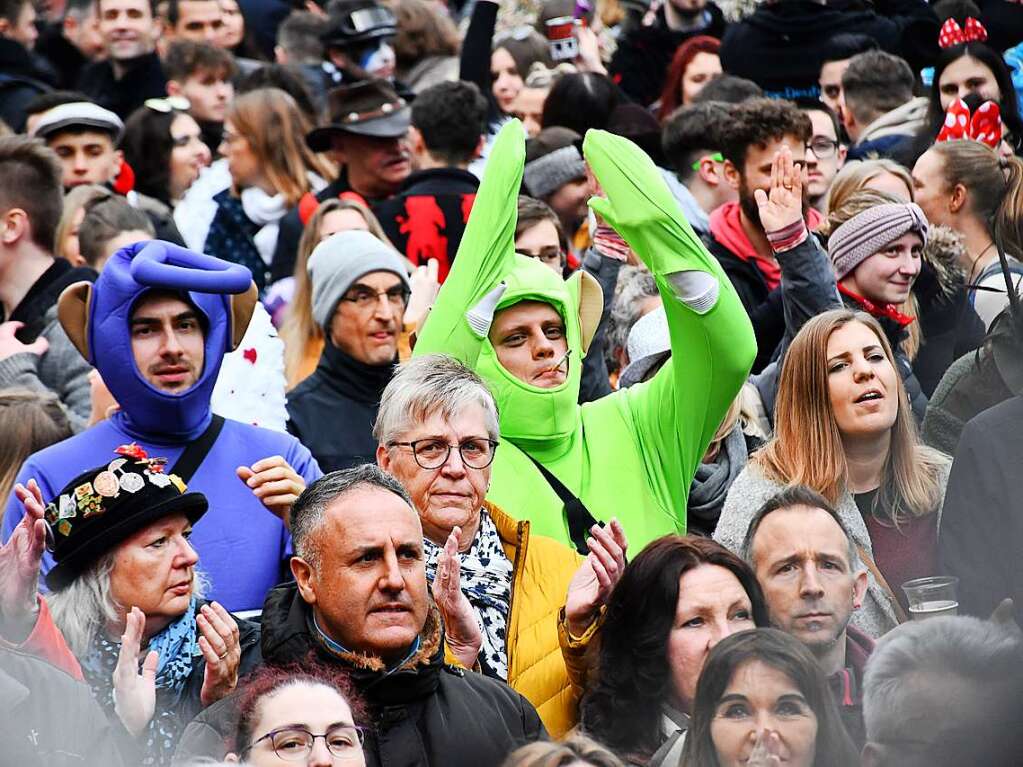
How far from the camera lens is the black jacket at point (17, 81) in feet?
32.4

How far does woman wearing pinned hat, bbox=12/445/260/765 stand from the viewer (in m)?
4.48

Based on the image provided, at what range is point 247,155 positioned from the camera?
849cm

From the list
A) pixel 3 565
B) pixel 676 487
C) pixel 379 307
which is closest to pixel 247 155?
pixel 379 307

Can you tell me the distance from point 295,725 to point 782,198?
270 cm

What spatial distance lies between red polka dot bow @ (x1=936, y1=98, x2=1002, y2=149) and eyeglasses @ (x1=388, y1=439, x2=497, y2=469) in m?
3.36

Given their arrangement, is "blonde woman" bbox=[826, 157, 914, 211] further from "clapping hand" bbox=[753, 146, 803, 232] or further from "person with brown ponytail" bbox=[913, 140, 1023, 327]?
"clapping hand" bbox=[753, 146, 803, 232]

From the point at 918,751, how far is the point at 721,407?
1668 millimetres

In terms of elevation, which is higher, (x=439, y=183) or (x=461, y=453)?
(x=439, y=183)

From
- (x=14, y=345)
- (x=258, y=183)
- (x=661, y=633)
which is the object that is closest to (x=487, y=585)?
(x=661, y=633)

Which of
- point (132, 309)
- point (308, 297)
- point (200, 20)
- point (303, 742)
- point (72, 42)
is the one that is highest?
point (200, 20)

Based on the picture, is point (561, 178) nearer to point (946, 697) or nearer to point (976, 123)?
point (976, 123)

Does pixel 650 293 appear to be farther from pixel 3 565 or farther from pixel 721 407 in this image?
pixel 3 565

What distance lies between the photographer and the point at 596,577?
445cm

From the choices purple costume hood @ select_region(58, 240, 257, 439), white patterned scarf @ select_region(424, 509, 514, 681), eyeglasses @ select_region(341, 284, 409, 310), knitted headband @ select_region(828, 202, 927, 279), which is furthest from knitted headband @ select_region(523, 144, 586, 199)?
white patterned scarf @ select_region(424, 509, 514, 681)
